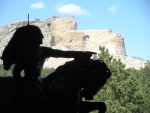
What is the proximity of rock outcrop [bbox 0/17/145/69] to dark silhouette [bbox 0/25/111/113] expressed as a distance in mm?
65109

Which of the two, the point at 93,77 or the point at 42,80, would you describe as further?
the point at 42,80

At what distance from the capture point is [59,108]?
156 inches

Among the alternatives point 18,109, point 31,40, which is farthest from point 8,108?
point 31,40

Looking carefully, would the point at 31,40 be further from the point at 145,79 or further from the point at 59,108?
the point at 145,79

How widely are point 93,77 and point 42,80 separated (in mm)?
599

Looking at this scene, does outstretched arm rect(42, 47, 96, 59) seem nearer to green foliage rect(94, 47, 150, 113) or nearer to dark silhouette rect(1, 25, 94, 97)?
dark silhouette rect(1, 25, 94, 97)

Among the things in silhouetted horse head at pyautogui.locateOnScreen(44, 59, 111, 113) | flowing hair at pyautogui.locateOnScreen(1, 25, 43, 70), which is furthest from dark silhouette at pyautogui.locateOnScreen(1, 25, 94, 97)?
silhouetted horse head at pyautogui.locateOnScreen(44, 59, 111, 113)

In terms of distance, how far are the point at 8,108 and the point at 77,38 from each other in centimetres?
8418

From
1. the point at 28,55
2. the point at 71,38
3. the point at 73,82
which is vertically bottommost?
the point at 73,82

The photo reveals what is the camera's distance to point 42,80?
4.02 m

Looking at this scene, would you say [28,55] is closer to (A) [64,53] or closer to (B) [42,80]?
(B) [42,80]

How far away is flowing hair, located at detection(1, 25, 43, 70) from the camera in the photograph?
13.2ft

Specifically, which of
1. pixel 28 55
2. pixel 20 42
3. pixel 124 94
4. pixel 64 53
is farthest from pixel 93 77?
pixel 124 94

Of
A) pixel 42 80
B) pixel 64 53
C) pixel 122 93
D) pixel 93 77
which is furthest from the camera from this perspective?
pixel 122 93
